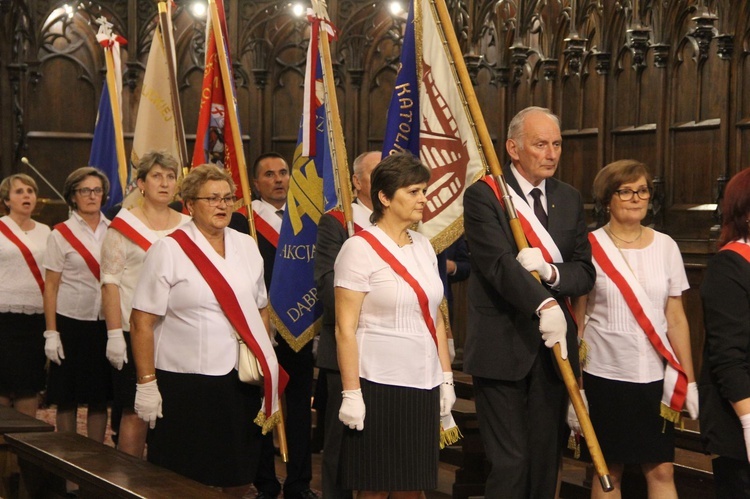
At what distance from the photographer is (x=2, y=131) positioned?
9.88m

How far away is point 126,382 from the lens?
5.16 metres

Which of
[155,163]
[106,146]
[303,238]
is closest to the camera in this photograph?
[155,163]

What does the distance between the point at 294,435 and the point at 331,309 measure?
3.52 ft

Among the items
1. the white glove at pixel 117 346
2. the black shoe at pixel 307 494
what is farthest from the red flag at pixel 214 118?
the black shoe at pixel 307 494

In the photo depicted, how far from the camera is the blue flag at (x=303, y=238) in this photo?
5031 millimetres

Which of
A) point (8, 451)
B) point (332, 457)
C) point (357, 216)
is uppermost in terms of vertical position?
point (357, 216)

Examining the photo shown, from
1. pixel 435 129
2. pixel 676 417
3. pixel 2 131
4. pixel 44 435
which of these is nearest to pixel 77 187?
pixel 44 435

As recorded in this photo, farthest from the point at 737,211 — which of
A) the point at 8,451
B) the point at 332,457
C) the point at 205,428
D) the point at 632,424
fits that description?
the point at 8,451

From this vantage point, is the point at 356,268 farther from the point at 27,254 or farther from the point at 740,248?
the point at 27,254

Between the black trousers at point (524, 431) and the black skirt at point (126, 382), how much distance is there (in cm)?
196

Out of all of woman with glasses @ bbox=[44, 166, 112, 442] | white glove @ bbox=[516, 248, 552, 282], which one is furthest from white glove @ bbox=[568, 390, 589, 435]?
woman with glasses @ bbox=[44, 166, 112, 442]

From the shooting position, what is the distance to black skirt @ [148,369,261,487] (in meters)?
4.07

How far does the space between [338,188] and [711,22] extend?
301 centimetres

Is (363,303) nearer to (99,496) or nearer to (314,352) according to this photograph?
(99,496)
